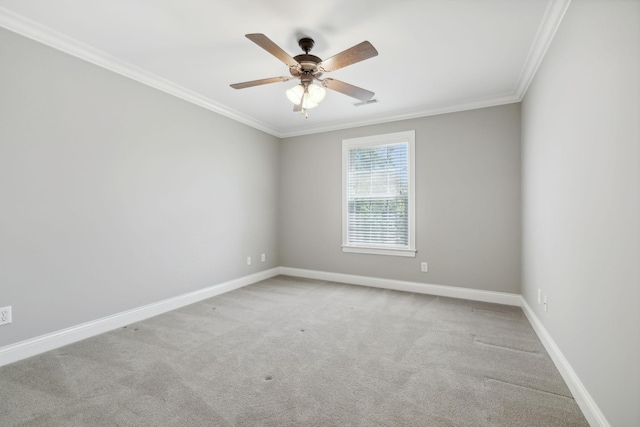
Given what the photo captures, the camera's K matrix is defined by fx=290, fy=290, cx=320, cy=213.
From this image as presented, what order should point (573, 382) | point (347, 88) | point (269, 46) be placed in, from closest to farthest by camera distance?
point (573, 382) → point (269, 46) → point (347, 88)

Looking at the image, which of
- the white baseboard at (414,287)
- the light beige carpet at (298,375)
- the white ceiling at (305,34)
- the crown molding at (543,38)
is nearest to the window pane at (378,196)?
the white baseboard at (414,287)

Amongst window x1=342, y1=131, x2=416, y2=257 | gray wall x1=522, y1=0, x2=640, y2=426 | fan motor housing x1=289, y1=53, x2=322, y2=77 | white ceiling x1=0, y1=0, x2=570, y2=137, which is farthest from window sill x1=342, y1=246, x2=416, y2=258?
fan motor housing x1=289, y1=53, x2=322, y2=77

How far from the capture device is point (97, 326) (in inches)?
109

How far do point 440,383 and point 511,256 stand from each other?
238 centimetres

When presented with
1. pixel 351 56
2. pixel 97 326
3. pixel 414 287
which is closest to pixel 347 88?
pixel 351 56

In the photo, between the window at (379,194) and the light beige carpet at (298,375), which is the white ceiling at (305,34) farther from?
the light beige carpet at (298,375)

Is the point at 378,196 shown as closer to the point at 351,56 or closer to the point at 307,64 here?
the point at 307,64

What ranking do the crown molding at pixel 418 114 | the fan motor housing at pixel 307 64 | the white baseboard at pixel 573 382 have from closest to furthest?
the white baseboard at pixel 573 382
the fan motor housing at pixel 307 64
the crown molding at pixel 418 114

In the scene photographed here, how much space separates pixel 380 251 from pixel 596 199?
9.98 ft

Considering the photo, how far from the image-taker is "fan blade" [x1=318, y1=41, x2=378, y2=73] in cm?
200

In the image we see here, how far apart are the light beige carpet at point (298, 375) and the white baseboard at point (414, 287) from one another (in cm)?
42

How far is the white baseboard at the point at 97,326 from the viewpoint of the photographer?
227cm

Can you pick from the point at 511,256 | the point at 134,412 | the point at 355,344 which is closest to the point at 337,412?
the point at 355,344

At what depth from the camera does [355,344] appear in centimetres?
259
